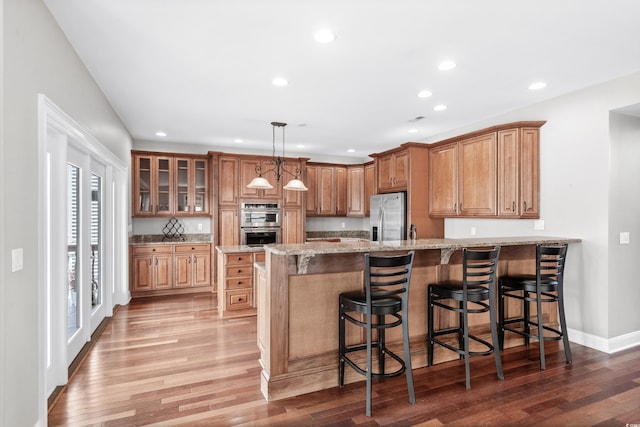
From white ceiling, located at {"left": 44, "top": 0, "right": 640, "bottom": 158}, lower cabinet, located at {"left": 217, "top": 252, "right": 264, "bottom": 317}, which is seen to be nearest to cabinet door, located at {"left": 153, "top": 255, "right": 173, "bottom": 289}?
lower cabinet, located at {"left": 217, "top": 252, "right": 264, "bottom": 317}

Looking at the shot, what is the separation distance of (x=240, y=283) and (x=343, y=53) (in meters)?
3.20

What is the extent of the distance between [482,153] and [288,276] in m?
3.17

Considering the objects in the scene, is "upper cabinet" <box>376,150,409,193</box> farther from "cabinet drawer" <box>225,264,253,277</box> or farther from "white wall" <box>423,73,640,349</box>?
"cabinet drawer" <box>225,264,253,277</box>

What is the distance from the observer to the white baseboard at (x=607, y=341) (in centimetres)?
339

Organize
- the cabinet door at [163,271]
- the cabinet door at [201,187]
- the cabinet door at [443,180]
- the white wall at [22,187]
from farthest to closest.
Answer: the cabinet door at [201,187], the cabinet door at [163,271], the cabinet door at [443,180], the white wall at [22,187]

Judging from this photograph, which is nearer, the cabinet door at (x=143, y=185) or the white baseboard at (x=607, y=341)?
the white baseboard at (x=607, y=341)

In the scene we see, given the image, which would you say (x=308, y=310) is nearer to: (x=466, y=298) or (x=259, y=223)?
(x=466, y=298)

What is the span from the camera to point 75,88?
2.77 m

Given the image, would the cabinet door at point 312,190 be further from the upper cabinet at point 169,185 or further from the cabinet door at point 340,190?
the upper cabinet at point 169,185

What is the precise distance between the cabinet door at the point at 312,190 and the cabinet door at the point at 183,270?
252 cm

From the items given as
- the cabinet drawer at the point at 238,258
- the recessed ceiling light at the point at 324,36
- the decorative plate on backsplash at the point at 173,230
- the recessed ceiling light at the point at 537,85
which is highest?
the recessed ceiling light at the point at 324,36

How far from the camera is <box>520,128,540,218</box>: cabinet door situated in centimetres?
394

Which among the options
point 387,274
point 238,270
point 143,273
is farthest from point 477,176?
point 143,273

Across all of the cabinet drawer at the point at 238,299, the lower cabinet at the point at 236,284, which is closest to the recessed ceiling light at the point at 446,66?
the lower cabinet at the point at 236,284
